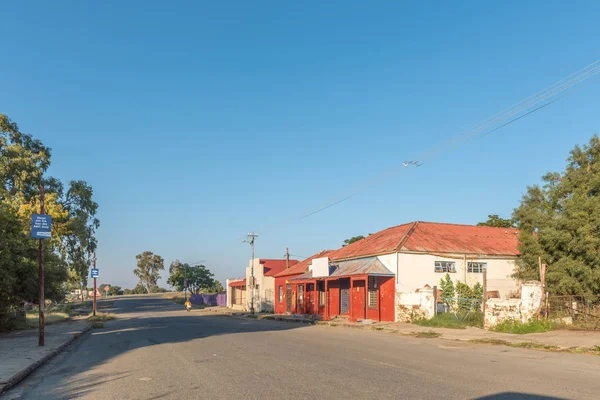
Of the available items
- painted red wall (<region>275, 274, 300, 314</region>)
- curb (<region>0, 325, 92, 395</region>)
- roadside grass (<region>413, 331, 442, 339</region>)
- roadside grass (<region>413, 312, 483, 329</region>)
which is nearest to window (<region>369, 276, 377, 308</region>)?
roadside grass (<region>413, 312, 483, 329</region>)

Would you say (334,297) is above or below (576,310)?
below

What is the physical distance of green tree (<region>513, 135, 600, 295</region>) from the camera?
22797 millimetres

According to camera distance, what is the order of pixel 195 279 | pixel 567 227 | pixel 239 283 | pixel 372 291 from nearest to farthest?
1. pixel 567 227
2. pixel 372 291
3. pixel 239 283
4. pixel 195 279

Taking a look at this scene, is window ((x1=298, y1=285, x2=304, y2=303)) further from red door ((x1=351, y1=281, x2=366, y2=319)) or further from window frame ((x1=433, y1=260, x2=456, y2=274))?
window frame ((x1=433, y1=260, x2=456, y2=274))

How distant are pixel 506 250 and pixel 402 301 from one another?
910 cm

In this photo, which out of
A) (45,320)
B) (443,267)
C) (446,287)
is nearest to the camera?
(446,287)

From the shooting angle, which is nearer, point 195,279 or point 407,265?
point 407,265

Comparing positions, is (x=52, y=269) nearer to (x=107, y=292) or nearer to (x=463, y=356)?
(x=463, y=356)

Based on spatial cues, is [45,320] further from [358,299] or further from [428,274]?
[428,274]

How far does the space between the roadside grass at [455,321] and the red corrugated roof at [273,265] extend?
3343cm

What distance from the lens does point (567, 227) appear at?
24.0 metres

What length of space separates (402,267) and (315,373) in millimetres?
20096

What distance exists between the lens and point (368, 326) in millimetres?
28266

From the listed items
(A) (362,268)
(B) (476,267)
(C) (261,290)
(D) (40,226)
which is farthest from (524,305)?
(C) (261,290)
